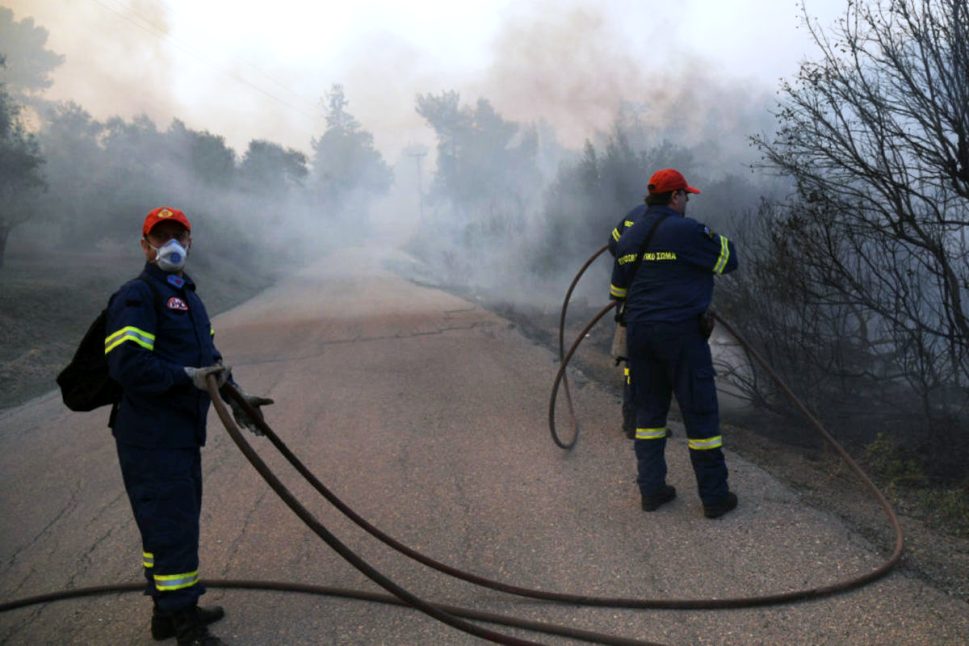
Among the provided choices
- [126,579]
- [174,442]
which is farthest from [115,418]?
[126,579]

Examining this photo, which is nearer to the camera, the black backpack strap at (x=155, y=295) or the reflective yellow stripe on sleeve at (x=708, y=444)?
the black backpack strap at (x=155, y=295)

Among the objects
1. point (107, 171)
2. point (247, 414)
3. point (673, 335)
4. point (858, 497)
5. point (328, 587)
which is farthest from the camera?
point (107, 171)

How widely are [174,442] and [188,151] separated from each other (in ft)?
108

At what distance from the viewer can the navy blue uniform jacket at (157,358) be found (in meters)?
2.76

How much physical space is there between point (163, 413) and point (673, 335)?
2661 mm

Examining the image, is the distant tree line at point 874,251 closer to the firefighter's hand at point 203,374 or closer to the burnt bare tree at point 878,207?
the burnt bare tree at point 878,207

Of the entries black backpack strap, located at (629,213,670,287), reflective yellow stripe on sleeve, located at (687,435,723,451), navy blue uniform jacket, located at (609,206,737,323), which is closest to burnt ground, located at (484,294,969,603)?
reflective yellow stripe on sleeve, located at (687,435,723,451)

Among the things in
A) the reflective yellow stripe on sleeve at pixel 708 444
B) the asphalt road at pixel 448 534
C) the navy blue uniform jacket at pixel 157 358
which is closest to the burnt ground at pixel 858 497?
the asphalt road at pixel 448 534

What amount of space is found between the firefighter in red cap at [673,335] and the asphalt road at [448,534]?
26 cm

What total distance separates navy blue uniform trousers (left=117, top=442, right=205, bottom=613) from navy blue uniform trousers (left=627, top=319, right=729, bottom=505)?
2.45 metres

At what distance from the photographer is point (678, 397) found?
396cm

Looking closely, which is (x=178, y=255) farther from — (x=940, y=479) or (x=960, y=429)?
(x=960, y=429)

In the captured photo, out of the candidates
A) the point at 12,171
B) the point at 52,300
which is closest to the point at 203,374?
the point at 52,300

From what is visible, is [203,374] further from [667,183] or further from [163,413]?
[667,183]
